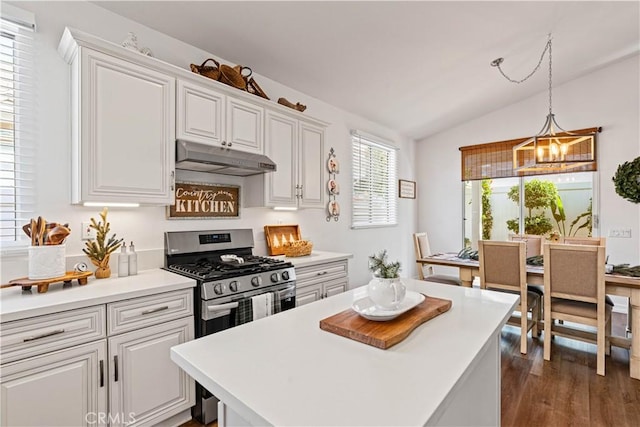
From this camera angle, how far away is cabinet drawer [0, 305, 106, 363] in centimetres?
132

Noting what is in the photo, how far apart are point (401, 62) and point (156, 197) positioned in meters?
2.67

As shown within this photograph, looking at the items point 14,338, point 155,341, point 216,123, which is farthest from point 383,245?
point 14,338

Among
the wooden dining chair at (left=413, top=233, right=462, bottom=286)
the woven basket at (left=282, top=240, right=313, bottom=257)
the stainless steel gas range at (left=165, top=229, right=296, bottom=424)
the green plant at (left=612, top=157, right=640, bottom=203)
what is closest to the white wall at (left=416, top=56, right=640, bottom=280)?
the green plant at (left=612, top=157, right=640, bottom=203)

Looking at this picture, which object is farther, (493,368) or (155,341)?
(155,341)

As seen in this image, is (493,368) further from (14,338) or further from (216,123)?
(216,123)

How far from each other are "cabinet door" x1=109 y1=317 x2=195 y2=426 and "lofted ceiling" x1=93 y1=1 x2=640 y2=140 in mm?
2098

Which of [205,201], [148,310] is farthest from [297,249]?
[148,310]

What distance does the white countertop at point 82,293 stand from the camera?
1.37m

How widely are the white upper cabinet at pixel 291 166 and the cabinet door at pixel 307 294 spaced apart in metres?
0.77

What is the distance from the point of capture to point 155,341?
69.7 inches

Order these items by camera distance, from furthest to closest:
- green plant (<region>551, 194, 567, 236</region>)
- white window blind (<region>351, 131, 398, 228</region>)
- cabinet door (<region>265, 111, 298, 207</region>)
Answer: green plant (<region>551, 194, 567, 236</region>) → white window blind (<region>351, 131, 398, 228</region>) → cabinet door (<region>265, 111, 298, 207</region>)

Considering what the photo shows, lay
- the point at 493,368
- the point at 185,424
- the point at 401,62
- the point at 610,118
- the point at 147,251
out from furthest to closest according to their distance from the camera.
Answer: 1. the point at 610,118
2. the point at 401,62
3. the point at 147,251
4. the point at 185,424
5. the point at 493,368

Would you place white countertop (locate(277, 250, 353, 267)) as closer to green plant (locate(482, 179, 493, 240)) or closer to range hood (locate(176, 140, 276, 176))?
range hood (locate(176, 140, 276, 176))

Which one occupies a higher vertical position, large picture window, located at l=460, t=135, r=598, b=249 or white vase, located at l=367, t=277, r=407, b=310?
large picture window, located at l=460, t=135, r=598, b=249
